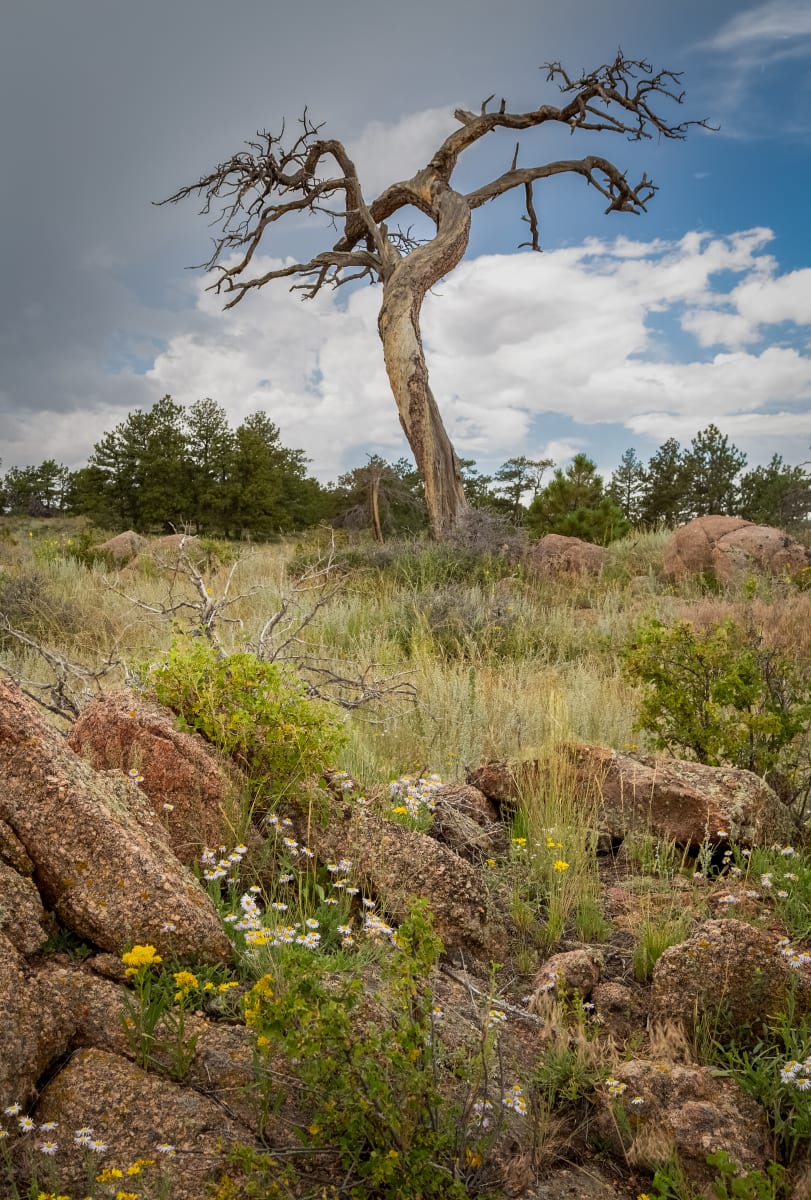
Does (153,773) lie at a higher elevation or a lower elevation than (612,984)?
higher

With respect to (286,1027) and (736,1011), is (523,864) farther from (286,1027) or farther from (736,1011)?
(286,1027)

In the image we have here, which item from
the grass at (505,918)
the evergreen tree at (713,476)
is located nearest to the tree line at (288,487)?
the evergreen tree at (713,476)

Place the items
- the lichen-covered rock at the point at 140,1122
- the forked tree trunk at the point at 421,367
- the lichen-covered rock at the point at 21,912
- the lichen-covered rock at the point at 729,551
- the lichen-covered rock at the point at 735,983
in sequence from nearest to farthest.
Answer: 1. the lichen-covered rock at the point at 140,1122
2. the lichen-covered rock at the point at 21,912
3. the lichen-covered rock at the point at 735,983
4. the lichen-covered rock at the point at 729,551
5. the forked tree trunk at the point at 421,367

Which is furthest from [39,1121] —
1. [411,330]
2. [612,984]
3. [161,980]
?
[411,330]

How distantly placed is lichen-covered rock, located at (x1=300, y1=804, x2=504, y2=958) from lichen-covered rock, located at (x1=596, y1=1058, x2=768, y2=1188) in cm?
75

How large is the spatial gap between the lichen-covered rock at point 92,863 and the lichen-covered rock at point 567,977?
0.99m

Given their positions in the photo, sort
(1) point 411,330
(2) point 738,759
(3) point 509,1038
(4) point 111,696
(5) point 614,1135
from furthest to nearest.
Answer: (1) point 411,330
(2) point 738,759
(4) point 111,696
(3) point 509,1038
(5) point 614,1135

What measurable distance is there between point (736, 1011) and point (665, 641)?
103 inches

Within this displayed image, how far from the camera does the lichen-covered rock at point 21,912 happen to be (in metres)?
2.08

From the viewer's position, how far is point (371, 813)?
315cm

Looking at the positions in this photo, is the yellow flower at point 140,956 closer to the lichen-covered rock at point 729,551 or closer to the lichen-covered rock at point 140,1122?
the lichen-covered rock at point 140,1122

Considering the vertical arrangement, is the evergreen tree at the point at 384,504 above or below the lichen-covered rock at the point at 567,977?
above

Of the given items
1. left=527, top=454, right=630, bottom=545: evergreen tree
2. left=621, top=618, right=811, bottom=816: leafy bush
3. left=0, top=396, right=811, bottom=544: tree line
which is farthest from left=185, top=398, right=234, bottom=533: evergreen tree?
left=621, top=618, right=811, bottom=816: leafy bush

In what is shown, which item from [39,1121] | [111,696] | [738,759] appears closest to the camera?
[39,1121]
